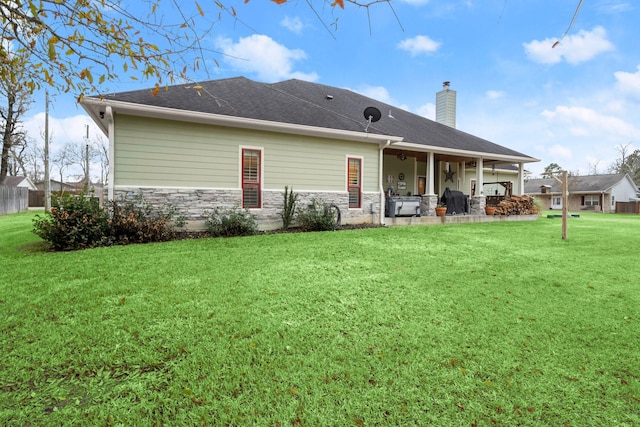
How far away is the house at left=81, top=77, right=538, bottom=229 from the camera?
7.97 metres

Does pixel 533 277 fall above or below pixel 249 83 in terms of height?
below

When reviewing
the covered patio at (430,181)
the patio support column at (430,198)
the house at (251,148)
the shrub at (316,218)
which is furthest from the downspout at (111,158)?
the patio support column at (430,198)

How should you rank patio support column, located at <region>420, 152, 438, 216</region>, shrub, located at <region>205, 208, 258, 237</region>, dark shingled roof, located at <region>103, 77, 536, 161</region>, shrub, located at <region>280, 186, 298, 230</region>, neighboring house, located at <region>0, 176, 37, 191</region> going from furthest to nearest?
neighboring house, located at <region>0, 176, 37, 191</region>
patio support column, located at <region>420, 152, 438, 216</region>
shrub, located at <region>280, 186, 298, 230</region>
dark shingled roof, located at <region>103, 77, 536, 161</region>
shrub, located at <region>205, 208, 258, 237</region>

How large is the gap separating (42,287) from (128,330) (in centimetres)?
222

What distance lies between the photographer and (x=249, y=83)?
1180cm

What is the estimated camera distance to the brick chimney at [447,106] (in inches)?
712

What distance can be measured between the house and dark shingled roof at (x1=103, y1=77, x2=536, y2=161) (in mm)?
53

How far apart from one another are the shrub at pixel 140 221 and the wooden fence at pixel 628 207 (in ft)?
139

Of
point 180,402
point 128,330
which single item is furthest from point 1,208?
point 180,402

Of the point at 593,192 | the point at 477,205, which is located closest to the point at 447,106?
the point at 477,205

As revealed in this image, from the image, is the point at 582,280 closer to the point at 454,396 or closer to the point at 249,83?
the point at 454,396

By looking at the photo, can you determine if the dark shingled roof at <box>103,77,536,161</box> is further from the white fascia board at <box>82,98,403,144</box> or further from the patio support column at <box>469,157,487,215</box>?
the patio support column at <box>469,157,487,215</box>

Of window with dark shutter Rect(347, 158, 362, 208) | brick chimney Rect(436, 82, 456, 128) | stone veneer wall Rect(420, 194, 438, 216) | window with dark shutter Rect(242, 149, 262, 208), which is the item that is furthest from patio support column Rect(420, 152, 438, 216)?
window with dark shutter Rect(242, 149, 262, 208)

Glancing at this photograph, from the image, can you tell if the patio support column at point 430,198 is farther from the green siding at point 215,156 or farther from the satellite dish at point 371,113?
the green siding at point 215,156
